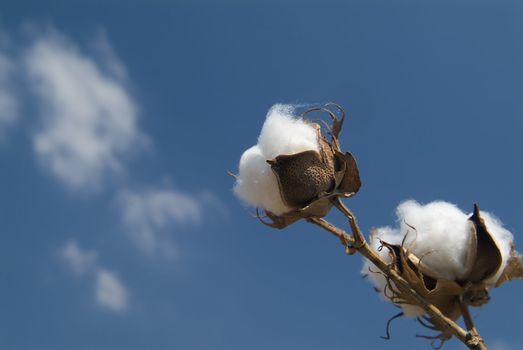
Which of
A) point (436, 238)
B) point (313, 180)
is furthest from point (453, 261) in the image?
point (313, 180)

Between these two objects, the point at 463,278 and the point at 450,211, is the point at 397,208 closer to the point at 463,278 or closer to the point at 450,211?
the point at 450,211

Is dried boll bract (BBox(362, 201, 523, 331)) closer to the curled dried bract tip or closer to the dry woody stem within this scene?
the dry woody stem

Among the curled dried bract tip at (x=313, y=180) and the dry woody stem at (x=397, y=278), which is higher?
the curled dried bract tip at (x=313, y=180)

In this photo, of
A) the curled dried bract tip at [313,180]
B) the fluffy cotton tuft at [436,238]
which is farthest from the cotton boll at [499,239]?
the curled dried bract tip at [313,180]

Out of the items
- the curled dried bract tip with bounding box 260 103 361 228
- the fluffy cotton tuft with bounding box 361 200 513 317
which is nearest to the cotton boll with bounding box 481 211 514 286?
the fluffy cotton tuft with bounding box 361 200 513 317

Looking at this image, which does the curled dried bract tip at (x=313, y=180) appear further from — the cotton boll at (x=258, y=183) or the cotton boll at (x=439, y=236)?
the cotton boll at (x=439, y=236)

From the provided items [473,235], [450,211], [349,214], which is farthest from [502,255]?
[349,214]
